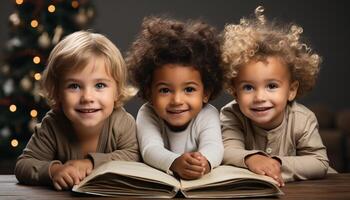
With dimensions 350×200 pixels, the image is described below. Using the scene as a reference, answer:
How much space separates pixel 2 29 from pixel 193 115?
3.84 metres

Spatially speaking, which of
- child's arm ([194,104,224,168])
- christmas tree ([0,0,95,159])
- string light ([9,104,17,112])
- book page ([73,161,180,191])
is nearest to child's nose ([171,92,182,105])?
child's arm ([194,104,224,168])

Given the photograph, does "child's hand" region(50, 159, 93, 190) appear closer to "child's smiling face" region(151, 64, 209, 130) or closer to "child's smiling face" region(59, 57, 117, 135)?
"child's smiling face" region(59, 57, 117, 135)

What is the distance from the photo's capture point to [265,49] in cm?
156

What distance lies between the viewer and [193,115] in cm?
153

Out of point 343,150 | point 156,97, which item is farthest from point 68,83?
point 343,150

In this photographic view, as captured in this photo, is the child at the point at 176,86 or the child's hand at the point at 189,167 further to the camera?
the child at the point at 176,86

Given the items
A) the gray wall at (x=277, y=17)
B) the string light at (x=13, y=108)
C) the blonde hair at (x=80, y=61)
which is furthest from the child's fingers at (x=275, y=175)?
the gray wall at (x=277, y=17)

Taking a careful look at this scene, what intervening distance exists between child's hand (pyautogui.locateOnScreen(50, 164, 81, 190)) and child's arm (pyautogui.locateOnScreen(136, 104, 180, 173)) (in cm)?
A: 21

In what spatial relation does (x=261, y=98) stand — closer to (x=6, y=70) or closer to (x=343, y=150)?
(x=6, y=70)

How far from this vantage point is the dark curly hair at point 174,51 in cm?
149

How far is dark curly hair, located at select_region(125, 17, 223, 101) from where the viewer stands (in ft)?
4.89

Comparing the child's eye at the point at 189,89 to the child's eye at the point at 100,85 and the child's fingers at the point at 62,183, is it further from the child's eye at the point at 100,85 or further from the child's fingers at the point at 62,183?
the child's fingers at the point at 62,183

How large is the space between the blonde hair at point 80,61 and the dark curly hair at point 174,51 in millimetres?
56

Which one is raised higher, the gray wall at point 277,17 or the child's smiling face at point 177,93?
the gray wall at point 277,17
